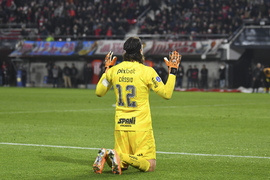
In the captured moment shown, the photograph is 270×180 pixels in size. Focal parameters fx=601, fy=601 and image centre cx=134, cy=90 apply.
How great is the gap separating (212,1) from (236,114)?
86.3ft

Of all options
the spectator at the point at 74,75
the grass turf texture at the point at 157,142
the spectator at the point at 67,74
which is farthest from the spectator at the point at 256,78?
the grass turf texture at the point at 157,142

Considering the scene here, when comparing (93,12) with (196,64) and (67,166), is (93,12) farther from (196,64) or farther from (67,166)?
(67,166)

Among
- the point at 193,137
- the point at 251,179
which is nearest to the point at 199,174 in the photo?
the point at 251,179

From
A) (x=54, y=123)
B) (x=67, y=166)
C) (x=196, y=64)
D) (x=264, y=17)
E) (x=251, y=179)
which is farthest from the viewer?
(x=196, y=64)

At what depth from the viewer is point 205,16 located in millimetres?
43562

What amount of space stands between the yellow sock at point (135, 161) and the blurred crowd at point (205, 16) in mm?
34863

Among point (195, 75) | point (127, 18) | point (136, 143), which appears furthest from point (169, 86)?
point (127, 18)

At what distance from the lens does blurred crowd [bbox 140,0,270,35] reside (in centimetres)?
4259

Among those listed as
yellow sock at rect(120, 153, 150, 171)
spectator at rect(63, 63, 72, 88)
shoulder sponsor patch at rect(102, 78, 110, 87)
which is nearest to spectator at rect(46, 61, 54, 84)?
spectator at rect(63, 63, 72, 88)

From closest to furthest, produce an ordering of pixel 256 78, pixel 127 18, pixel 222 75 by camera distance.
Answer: pixel 256 78 < pixel 222 75 < pixel 127 18

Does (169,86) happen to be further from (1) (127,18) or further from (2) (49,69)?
(2) (49,69)

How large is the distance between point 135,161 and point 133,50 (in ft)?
4.79

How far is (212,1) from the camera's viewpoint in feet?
146

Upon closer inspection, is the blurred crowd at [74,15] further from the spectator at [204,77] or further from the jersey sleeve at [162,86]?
the jersey sleeve at [162,86]
